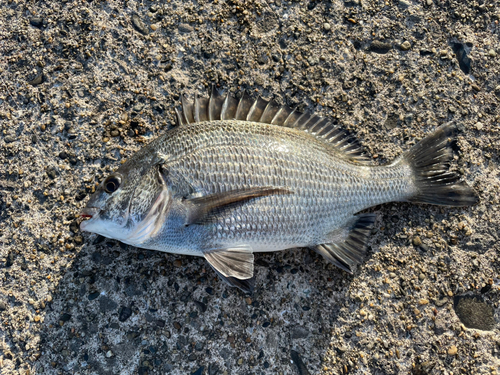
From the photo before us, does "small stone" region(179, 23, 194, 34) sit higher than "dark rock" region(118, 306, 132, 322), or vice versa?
"small stone" region(179, 23, 194, 34)

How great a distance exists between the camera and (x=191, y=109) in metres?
2.37

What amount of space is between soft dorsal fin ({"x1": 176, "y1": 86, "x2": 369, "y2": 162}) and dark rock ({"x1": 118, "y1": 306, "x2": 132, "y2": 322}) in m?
1.31

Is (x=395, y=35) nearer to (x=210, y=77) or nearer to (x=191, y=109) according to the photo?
(x=210, y=77)

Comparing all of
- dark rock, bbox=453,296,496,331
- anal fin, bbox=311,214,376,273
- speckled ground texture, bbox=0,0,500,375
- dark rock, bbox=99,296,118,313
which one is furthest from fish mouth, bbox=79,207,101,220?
dark rock, bbox=453,296,496,331

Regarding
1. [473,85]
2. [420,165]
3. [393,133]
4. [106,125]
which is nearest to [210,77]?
[106,125]

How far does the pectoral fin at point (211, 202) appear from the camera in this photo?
81.6 inches

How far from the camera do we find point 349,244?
2.39m

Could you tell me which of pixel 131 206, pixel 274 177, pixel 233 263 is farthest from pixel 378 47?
pixel 131 206

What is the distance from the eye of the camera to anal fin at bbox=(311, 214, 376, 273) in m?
2.36

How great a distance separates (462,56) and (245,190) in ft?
7.11

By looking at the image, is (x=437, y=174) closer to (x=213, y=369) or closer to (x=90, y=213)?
(x=213, y=369)

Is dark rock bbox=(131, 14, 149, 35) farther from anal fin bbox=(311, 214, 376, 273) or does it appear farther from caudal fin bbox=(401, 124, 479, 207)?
caudal fin bbox=(401, 124, 479, 207)

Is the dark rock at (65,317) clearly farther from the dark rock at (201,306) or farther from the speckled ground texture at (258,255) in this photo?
the dark rock at (201,306)

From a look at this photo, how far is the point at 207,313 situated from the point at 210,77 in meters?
1.73
